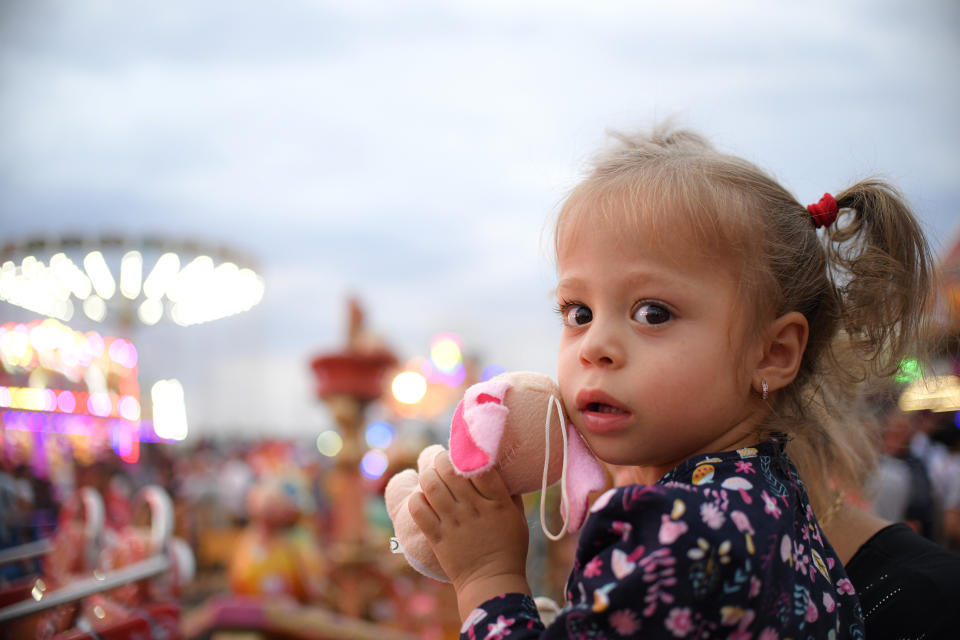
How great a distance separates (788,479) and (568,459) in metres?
0.29

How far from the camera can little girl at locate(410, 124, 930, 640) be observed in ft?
2.25

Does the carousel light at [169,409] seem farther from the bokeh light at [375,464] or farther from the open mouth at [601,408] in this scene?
the open mouth at [601,408]

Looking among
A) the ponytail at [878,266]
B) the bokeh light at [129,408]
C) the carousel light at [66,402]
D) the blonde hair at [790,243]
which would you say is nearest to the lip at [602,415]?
the blonde hair at [790,243]

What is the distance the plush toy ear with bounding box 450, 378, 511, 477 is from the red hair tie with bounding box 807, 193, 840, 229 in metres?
0.52

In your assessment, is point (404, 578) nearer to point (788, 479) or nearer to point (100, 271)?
point (788, 479)

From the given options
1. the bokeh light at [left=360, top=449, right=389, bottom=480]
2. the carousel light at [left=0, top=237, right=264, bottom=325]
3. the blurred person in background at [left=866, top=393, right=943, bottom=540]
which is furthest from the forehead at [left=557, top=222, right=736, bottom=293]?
the carousel light at [left=0, top=237, right=264, bottom=325]

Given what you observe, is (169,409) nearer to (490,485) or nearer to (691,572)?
(490,485)

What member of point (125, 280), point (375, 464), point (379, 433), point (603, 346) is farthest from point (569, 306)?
point (379, 433)

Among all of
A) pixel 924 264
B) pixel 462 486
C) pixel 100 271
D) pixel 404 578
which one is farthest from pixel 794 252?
pixel 100 271

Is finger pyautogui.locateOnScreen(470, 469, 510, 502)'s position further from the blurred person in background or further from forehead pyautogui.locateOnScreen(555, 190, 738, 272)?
the blurred person in background

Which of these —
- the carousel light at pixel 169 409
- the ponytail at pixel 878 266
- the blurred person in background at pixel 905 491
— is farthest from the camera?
the carousel light at pixel 169 409

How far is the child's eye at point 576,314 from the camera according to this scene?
0.91 metres

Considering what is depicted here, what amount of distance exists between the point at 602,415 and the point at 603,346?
9 centimetres

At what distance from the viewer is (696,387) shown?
0.82 m
